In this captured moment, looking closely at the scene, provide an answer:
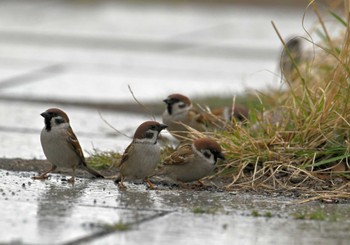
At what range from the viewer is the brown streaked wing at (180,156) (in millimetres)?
7821

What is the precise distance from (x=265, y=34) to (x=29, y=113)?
953cm

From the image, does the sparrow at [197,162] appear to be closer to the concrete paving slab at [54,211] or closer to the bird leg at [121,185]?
the bird leg at [121,185]

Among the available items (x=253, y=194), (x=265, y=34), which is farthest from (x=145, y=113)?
(x=265, y=34)

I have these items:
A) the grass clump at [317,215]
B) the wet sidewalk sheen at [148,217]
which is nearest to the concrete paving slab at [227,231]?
the wet sidewalk sheen at [148,217]

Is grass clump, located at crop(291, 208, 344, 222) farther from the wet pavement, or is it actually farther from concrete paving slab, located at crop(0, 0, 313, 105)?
concrete paving slab, located at crop(0, 0, 313, 105)

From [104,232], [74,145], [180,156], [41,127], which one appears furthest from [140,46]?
[104,232]

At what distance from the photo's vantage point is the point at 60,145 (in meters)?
7.97

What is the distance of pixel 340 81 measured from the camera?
328 inches

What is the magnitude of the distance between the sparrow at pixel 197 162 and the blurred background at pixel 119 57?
3.48 ft

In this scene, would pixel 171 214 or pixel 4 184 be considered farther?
pixel 4 184

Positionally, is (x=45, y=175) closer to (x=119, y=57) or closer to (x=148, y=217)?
(x=148, y=217)

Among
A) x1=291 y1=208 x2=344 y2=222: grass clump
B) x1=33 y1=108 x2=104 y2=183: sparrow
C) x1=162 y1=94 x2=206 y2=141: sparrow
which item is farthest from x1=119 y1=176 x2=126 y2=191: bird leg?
x1=162 y1=94 x2=206 y2=141: sparrow

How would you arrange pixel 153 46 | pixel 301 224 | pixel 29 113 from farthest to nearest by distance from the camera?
1. pixel 153 46
2. pixel 29 113
3. pixel 301 224

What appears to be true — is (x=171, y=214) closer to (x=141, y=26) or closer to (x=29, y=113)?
(x=29, y=113)
